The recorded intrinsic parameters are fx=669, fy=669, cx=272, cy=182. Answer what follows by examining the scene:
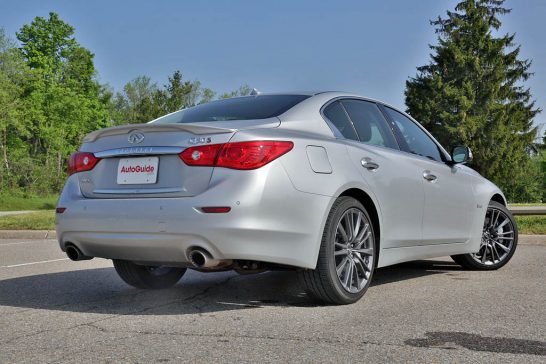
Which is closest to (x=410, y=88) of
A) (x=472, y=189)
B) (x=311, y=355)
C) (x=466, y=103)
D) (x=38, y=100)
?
(x=466, y=103)

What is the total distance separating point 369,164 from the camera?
16.2ft

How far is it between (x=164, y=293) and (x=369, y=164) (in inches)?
→ 76.2

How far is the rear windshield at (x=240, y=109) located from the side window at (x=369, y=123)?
1.67ft

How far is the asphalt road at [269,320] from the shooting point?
132 inches

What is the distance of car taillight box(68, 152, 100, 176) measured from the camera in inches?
184

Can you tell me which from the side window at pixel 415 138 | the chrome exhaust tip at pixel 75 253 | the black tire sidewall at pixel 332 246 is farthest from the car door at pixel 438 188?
the chrome exhaust tip at pixel 75 253

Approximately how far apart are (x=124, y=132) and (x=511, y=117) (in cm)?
4397

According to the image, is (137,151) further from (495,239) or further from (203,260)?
(495,239)

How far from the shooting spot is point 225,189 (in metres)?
4.07

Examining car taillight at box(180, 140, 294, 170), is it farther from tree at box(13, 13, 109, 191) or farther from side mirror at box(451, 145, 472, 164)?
tree at box(13, 13, 109, 191)

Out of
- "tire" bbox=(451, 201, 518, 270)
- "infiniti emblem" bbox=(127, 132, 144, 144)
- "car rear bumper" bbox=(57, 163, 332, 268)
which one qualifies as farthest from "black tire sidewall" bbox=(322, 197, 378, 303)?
"tire" bbox=(451, 201, 518, 270)

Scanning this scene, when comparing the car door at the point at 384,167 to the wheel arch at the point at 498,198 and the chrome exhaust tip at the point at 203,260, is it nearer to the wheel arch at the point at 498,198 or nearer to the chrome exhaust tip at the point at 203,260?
the chrome exhaust tip at the point at 203,260

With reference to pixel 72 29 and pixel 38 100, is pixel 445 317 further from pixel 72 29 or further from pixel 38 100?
pixel 72 29

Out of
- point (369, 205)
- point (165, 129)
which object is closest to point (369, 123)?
point (369, 205)
